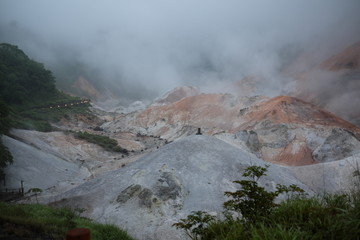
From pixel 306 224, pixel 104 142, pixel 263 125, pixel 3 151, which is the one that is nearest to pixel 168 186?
pixel 306 224

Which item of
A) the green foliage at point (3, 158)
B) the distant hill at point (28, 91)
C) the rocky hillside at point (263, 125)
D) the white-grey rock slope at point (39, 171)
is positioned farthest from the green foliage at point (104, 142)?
the green foliage at point (3, 158)

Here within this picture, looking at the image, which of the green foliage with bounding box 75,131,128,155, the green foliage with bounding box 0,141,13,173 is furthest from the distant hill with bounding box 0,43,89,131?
the green foliage with bounding box 0,141,13,173

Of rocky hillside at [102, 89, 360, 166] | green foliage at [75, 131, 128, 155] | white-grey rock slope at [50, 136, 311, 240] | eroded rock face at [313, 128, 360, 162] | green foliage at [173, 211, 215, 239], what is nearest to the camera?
green foliage at [173, 211, 215, 239]

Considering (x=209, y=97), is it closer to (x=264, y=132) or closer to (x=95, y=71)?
(x=264, y=132)

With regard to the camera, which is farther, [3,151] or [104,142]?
[104,142]

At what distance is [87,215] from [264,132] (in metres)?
32.1

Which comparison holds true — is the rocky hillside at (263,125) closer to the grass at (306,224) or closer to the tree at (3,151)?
the tree at (3,151)

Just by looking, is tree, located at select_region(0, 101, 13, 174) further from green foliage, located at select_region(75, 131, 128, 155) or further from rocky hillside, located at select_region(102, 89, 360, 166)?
rocky hillside, located at select_region(102, 89, 360, 166)

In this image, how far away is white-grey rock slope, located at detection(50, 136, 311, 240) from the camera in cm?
1156

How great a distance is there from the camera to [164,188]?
13.1 metres

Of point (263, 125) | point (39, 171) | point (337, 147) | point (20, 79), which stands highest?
point (20, 79)

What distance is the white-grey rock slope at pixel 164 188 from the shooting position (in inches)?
455

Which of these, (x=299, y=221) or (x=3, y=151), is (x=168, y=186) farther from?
(x=3, y=151)

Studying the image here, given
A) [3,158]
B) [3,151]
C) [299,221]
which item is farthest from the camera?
[3,151]
